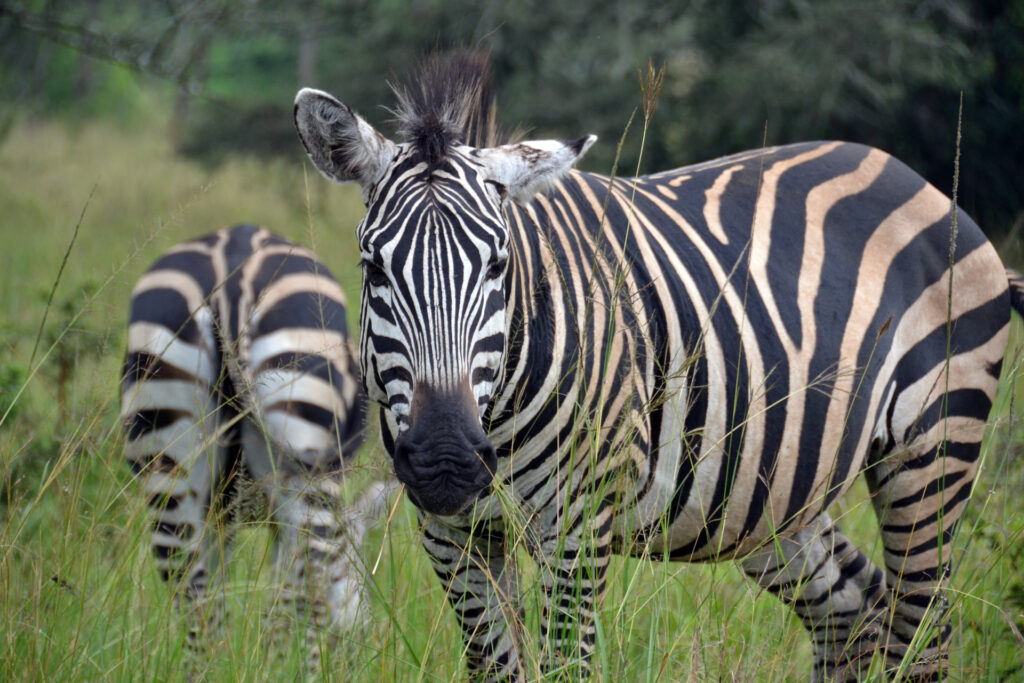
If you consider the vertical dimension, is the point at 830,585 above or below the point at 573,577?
below

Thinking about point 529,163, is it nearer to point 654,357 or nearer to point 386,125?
point 654,357

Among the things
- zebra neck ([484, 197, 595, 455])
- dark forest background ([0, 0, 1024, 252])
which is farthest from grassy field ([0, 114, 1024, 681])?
dark forest background ([0, 0, 1024, 252])

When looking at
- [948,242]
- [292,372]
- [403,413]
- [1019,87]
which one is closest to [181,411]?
[292,372]

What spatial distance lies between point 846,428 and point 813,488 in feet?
0.71

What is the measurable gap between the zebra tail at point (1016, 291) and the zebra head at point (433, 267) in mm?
1800

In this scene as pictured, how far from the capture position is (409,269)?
2166 mm

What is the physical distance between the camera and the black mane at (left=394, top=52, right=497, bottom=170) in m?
2.41

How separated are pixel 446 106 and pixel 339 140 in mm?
323

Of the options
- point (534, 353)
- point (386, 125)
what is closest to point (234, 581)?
point (534, 353)

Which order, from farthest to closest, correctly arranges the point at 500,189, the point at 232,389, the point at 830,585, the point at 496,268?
the point at 232,389 → the point at 830,585 → the point at 500,189 → the point at 496,268

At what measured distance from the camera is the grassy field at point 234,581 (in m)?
2.46

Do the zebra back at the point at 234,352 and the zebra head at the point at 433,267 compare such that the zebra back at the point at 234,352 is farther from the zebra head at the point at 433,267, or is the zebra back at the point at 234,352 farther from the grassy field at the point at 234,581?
the zebra head at the point at 433,267

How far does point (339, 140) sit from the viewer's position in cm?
244

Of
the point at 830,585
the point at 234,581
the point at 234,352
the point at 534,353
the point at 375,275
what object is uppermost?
the point at 375,275
